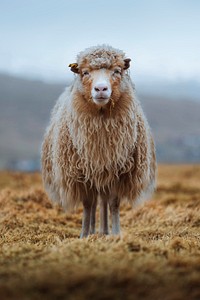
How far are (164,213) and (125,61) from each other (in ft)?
13.0

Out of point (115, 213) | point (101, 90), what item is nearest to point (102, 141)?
point (101, 90)

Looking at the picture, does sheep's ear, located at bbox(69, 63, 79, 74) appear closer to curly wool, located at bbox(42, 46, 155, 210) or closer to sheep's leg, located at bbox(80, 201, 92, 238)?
curly wool, located at bbox(42, 46, 155, 210)

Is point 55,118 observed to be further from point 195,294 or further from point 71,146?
point 195,294

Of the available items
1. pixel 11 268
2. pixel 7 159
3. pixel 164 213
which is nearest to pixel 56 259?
pixel 11 268

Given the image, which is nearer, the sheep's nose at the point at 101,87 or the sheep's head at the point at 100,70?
the sheep's nose at the point at 101,87

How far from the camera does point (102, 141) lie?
7.91m

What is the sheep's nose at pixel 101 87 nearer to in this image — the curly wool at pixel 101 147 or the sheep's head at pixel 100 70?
the sheep's head at pixel 100 70

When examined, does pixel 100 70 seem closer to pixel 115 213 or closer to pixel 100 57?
pixel 100 57

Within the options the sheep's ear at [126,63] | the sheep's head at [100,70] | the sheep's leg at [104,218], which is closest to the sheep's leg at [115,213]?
the sheep's leg at [104,218]

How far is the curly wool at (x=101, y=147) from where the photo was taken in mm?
7887

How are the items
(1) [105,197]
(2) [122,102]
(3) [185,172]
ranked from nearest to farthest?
(2) [122,102] → (1) [105,197] → (3) [185,172]

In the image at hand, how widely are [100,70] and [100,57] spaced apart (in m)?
0.26

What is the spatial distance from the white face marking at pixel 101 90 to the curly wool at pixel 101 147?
0.33m

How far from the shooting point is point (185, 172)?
27.2m
